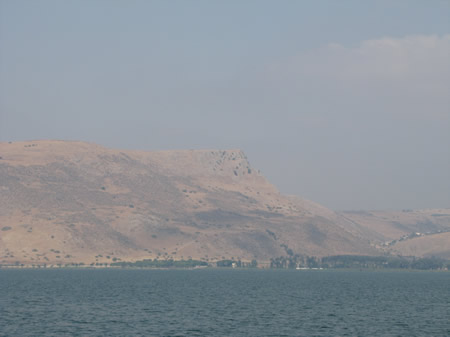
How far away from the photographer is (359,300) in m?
181

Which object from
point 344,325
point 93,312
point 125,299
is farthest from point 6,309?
point 344,325

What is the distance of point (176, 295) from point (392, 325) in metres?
81.7

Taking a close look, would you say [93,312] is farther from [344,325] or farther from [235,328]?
[344,325]

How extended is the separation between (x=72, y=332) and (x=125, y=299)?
6604 centimetres

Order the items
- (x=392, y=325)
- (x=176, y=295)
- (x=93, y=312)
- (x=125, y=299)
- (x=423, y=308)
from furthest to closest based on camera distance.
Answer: (x=176, y=295) → (x=125, y=299) → (x=423, y=308) → (x=93, y=312) → (x=392, y=325)

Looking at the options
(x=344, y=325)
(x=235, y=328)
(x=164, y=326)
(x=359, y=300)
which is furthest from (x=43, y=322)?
(x=359, y=300)

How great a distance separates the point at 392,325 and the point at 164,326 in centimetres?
4092

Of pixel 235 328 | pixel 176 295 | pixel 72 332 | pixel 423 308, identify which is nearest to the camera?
pixel 72 332

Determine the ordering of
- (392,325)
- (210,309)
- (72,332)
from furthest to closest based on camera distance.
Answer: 1. (210,309)
2. (392,325)
3. (72,332)

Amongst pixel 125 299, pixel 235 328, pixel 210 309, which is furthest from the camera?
pixel 125 299

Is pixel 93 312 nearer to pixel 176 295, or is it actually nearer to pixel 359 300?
pixel 176 295

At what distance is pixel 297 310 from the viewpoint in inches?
5837

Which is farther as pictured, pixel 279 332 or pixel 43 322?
pixel 43 322

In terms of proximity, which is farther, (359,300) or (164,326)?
(359,300)
